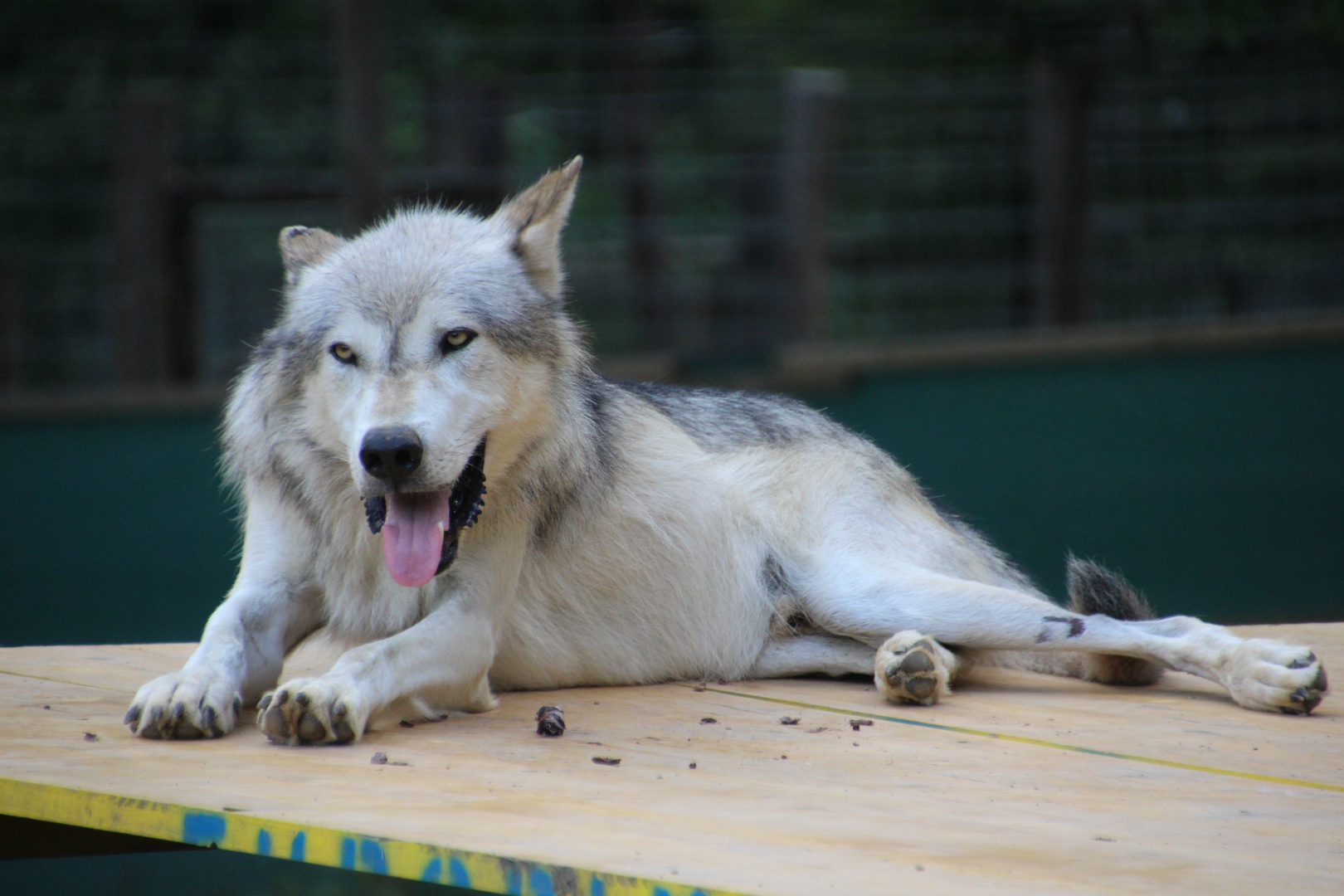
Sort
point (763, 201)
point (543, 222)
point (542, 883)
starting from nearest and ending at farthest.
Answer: point (542, 883)
point (543, 222)
point (763, 201)

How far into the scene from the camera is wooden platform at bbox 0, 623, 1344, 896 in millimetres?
1859

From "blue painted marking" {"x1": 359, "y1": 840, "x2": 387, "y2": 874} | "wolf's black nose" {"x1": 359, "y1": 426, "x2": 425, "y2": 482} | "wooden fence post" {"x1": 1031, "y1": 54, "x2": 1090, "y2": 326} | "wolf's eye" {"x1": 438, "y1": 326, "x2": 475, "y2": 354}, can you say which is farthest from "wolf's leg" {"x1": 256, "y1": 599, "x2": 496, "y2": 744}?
"wooden fence post" {"x1": 1031, "y1": 54, "x2": 1090, "y2": 326}

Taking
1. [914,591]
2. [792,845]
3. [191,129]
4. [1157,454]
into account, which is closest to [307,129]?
[191,129]

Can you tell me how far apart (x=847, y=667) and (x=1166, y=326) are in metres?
3.50

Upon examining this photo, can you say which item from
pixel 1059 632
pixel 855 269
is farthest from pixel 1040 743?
pixel 855 269

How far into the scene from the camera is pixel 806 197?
664 cm

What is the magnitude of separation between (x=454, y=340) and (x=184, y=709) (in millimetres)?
907

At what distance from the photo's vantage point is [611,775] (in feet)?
7.86

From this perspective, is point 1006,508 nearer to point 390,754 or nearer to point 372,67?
point 372,67

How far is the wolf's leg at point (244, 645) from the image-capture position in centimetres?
258

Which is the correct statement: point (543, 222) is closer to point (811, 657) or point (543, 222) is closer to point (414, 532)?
point (414, 532)

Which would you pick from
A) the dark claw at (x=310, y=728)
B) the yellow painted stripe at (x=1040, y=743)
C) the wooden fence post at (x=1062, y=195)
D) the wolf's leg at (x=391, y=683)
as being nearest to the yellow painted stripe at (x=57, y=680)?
the wolf's leg at (x=391, y=683)

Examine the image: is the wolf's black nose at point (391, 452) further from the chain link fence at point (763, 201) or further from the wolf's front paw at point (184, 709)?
the chain link fence at point (763, 201)

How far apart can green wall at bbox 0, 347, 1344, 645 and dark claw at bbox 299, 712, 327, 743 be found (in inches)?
142
